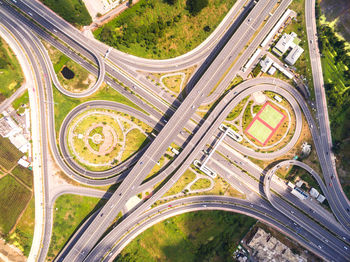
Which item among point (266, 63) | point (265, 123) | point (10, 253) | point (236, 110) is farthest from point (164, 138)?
point (10, 253)

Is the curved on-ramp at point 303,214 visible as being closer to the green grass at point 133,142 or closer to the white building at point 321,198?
the white building at point 321,198

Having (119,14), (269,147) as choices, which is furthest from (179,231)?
(119,14)

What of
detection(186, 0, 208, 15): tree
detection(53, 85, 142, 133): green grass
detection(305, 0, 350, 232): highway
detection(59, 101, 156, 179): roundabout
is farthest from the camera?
detection(59, 101, 156, 179): roundabout

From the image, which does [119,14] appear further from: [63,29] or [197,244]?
[197,244]

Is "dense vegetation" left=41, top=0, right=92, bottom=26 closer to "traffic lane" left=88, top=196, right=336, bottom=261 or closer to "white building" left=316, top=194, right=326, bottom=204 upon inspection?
"traffic lane" left=88, top=196, right=336, bottom=261

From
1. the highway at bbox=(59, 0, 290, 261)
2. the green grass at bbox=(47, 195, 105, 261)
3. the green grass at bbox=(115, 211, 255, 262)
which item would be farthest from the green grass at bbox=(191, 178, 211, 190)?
the green grass at bbox=(47, 195, 105, 261)

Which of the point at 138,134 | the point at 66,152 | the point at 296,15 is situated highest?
the point at 296,15

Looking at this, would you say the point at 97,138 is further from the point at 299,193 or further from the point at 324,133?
the point at 324,133
